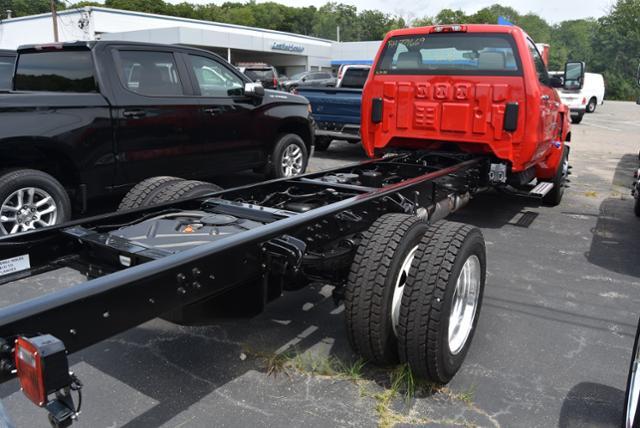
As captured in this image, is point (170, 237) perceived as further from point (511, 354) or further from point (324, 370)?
point (511, 354)

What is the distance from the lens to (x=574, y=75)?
675 centimetres

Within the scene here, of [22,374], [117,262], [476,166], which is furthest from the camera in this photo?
[476,166]

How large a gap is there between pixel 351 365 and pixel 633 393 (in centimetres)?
146

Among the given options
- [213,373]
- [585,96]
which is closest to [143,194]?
[213,373]

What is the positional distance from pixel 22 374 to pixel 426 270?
1.90 metres

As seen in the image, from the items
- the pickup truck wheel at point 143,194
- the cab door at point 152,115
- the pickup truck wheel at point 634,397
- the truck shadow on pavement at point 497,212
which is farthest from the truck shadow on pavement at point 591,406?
the cab door at point 152,115

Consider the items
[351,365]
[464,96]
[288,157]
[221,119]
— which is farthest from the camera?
[288,157]

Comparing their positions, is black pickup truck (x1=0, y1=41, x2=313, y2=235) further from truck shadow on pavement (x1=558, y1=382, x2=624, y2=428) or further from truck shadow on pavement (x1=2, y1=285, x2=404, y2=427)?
truck shadow on pavement (x1=558, y1=382, x2=624, y2=428)

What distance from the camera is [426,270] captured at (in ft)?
9.29

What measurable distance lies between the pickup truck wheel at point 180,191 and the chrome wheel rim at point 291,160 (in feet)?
12.9

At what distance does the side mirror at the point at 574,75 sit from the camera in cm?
679

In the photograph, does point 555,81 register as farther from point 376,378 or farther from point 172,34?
point 172,34

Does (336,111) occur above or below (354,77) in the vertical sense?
below

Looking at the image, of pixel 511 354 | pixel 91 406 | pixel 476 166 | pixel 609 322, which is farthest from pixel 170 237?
pixel 476 166
